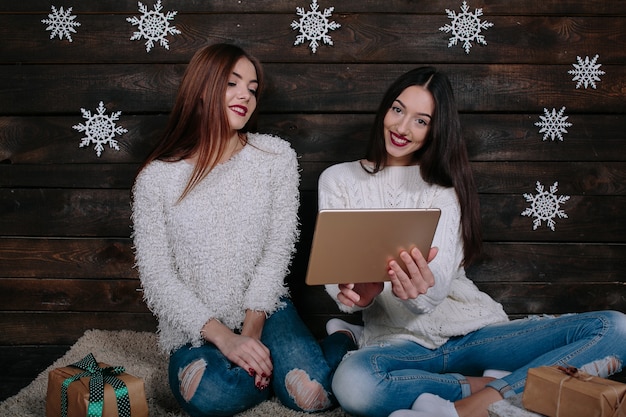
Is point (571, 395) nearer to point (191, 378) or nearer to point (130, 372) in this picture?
point (191, 378)

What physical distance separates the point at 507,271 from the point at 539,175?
36cm

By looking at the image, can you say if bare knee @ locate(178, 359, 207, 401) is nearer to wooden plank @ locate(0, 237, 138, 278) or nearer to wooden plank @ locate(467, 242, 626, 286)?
wooden plank @ locate(0, 237, 138, 278)

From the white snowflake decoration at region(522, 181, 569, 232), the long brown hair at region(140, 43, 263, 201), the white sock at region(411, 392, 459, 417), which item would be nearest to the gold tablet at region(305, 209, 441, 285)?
the white sock at region(411, 392, 459, 417)

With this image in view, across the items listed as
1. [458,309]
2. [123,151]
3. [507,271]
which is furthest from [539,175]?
[123,151]

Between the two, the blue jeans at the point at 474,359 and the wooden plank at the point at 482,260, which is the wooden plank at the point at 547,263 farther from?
the blue jeans at the point at 474,359

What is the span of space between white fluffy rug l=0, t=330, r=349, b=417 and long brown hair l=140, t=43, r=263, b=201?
0.58 meters

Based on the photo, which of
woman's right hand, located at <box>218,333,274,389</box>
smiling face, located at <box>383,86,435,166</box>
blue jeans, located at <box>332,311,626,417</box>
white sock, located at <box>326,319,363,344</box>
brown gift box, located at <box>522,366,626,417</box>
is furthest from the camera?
white sock, located at <box>326,319,363,344</box>

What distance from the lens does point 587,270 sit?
2.19m

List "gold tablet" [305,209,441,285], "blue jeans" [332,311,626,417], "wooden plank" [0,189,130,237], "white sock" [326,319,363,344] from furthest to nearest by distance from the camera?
1. "wooden plank" [0,189,130,237]
2. "white sock" [326,319,363,344]
3. "blue jeans" [332,311,626,417]
4. "gold tablet" [305,209,441,285]

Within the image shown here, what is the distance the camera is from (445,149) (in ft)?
5.58

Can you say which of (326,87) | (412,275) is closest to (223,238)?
(412,275)

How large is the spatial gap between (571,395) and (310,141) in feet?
4.05

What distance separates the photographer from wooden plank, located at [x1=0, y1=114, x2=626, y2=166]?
212cm

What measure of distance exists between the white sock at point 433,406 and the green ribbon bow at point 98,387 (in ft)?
2.17
